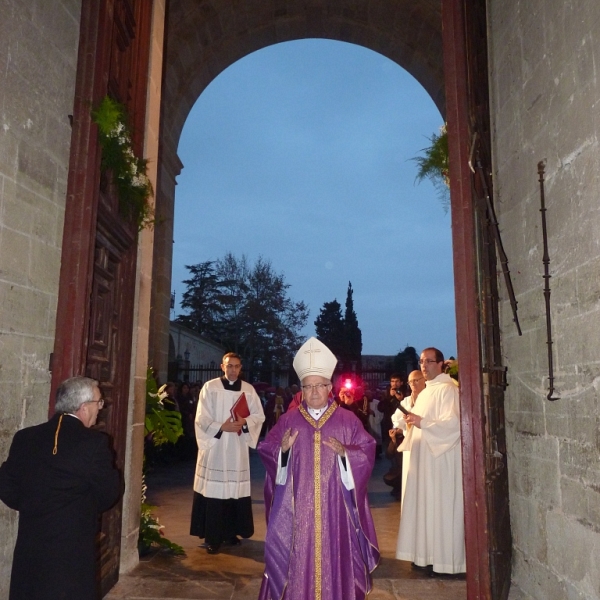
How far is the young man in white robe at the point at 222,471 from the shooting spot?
6.59m

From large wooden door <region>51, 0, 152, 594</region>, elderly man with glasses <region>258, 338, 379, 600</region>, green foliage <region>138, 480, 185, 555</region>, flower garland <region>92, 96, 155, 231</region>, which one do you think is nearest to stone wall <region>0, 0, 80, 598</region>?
large wooden door <region>51, 0, 152, 594</region>

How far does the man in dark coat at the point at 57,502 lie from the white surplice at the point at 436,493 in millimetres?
3431

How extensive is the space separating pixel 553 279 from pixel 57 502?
3322 millimetres

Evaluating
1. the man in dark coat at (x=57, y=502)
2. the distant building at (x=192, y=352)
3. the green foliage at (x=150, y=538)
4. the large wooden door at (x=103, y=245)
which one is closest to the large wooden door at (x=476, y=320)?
the man in dark coat at (x=57, y=502)

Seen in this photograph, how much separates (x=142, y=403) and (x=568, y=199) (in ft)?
13.1

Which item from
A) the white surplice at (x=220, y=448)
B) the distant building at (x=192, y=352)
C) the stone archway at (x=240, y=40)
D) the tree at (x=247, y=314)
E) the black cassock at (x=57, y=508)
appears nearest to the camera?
the black cassock at (x=57, y=508)

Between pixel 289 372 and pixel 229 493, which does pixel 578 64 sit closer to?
pixel 229 493

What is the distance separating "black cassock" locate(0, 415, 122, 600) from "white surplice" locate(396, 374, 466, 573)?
135 inches

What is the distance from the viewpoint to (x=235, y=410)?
6828mm

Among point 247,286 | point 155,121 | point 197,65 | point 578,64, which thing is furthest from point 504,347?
point 247,286

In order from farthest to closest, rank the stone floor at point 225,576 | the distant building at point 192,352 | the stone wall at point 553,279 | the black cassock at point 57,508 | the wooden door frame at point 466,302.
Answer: the distant building at point 192,352 < the stone floor at point 225,576 < the wooden door frame at point 466,302 < the stone wall at point 553,279 < the black cassock at point 57,508

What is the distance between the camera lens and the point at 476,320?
4352mm

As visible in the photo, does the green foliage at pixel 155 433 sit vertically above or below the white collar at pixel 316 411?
below

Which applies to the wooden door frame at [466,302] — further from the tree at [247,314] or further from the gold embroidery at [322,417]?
the tree at [247,314]
